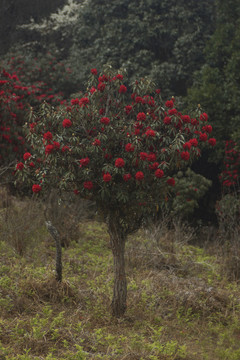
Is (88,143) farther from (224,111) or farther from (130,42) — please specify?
(130,42)

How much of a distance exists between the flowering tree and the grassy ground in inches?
20.2

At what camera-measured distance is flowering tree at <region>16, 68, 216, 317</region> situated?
4.35m

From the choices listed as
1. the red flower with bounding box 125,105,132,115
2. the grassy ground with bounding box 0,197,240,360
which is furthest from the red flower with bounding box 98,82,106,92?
the grassy ground with bounding box 0,197,240,360

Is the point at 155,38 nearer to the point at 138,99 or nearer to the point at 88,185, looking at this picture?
the point at 138,99

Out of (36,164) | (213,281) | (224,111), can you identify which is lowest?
(213,281)

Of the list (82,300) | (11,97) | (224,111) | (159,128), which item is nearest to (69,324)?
(82,300)

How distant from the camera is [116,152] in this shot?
4625 millimetres

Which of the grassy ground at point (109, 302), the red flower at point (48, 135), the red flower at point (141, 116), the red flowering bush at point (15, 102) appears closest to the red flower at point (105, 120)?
the red flower at point (141, 116)

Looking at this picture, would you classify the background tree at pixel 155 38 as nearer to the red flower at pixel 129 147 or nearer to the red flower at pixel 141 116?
the red flower at pixel 141 116

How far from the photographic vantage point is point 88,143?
4.52 metres

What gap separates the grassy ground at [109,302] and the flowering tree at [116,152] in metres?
0.51

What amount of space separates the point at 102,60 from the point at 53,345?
30.6 feet

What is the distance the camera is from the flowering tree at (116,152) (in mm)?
4352

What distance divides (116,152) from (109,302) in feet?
5.78
